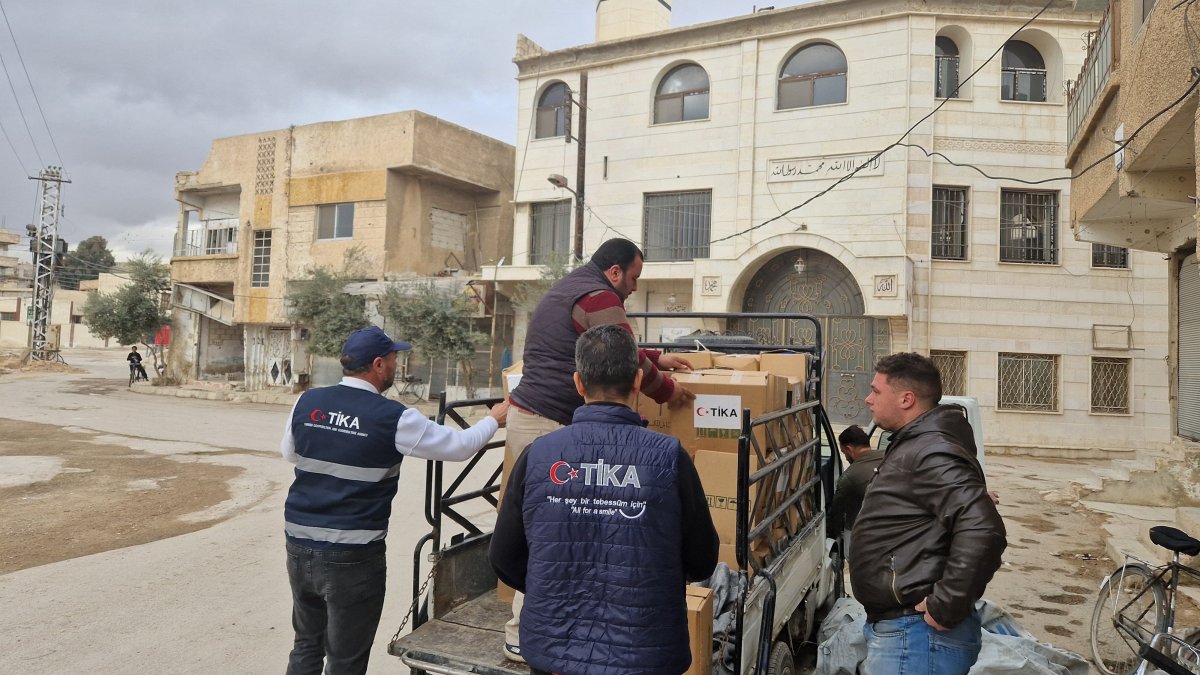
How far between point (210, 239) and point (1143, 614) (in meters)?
31.2

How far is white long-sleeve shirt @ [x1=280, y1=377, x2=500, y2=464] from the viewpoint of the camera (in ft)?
10.1

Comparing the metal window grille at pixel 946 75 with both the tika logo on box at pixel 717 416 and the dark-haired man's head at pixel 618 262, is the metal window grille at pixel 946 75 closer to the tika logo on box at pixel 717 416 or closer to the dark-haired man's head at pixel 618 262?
the tika logo on box at pixel 717 416

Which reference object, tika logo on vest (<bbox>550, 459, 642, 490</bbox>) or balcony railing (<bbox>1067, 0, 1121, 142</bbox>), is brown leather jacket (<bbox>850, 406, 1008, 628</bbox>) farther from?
balcony railing (<bbox>1067, 0, 1121, 142</bbox>)

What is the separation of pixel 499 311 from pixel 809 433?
1776 centimetres

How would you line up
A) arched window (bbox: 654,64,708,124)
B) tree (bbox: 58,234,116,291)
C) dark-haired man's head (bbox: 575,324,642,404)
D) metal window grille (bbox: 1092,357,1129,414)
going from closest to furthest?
dark-haired man's head (bbox: 575,324,642,404), metal window grille (bbox: 1092,357,1129,414), arched window (bbox: 654,64,708,124), tree (bbox: 58,234,116,291)

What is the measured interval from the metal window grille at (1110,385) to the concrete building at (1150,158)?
575 centimetres

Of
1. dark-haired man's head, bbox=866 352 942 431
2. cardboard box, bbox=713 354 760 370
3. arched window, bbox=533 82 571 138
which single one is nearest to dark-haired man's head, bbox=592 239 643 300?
dark-haired man's head, bbox=866 352 942 431

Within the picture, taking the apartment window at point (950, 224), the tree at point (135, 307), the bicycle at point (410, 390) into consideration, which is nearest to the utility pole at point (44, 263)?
the tree at point (135, 307)

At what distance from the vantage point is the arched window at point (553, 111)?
66.7 ft

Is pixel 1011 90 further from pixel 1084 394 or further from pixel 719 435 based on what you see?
pixel 719 435

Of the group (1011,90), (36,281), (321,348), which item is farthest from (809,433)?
(36,281)

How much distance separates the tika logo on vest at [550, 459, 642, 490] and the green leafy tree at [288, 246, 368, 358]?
69.3ft

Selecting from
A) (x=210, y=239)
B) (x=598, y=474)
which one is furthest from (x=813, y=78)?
(x=210, y=239)

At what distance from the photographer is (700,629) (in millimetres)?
2488
